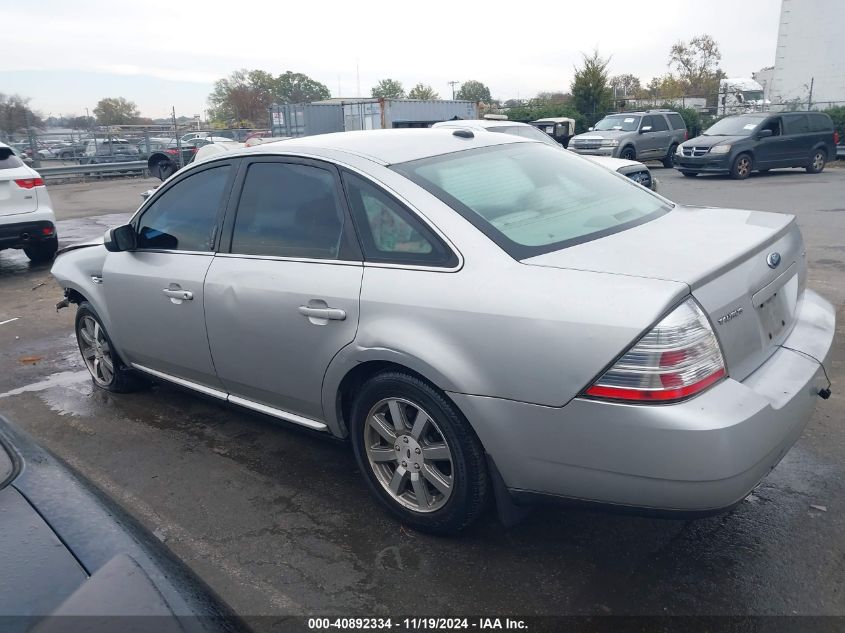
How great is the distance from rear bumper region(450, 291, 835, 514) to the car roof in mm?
1303

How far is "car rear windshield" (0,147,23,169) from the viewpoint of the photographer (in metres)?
9.16

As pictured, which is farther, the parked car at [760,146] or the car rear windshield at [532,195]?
the parked car at [760,146]

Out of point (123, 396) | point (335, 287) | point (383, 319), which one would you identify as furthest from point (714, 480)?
point (123, 396)

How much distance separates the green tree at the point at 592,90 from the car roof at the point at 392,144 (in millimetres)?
30047

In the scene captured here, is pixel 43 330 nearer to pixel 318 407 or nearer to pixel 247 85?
pixel 318 407

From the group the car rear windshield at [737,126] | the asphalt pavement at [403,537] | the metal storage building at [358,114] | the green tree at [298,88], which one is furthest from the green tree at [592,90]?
the green tree at [298,88]

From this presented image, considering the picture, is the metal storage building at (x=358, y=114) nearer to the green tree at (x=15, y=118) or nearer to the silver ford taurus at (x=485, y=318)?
the green tree at (x=15, y=118)

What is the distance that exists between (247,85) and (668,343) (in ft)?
245

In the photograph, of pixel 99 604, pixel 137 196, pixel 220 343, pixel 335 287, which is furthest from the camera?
pixel 137 196

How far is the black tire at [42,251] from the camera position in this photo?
9.87 meters

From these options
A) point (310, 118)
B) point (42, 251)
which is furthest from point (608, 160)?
point (310, 118)

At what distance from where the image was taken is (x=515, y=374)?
2541mm

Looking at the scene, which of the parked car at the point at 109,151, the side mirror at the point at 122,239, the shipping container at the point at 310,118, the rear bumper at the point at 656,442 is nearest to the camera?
the rear bumper at the point at 656,442

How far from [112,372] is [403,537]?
2787 millimetres
